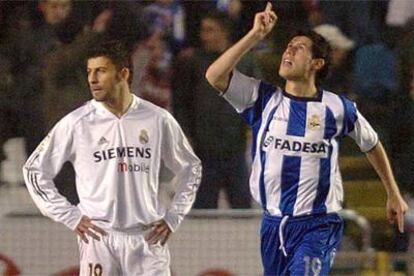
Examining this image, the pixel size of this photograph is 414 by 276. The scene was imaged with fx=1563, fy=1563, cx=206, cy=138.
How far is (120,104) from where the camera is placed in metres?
8.43

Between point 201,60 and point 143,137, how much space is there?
248cm

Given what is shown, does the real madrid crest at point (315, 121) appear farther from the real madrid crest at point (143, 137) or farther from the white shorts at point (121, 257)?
the white shorts at point (121, 257)

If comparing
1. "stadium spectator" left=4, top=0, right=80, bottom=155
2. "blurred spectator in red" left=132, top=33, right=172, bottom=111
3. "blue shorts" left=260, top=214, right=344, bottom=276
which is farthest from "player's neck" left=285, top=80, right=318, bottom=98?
"stadium spectator" left=4, top=0, right=80, bottom=155

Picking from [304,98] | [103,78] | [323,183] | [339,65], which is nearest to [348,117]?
[304,98]

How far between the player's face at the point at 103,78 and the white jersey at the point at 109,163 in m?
0.12

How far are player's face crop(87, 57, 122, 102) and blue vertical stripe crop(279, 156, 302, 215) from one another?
992mm

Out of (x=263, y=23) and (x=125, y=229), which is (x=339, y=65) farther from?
(x=125, y=229)

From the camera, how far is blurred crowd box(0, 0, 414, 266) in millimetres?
10742

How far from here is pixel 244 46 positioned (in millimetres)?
8172

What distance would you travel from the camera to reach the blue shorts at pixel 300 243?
8328 mm

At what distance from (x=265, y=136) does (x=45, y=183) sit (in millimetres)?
1216

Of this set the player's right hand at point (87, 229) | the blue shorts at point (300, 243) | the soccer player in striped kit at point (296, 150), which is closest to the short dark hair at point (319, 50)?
the soccer player in striped kit at point (296, 150)

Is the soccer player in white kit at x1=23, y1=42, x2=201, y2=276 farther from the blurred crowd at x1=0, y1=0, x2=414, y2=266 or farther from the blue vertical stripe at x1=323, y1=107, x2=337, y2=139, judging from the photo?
the blurred crowd at x1=0, y1=0, x2=414, y2=266

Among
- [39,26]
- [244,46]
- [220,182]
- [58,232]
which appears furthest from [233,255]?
[244,46]
